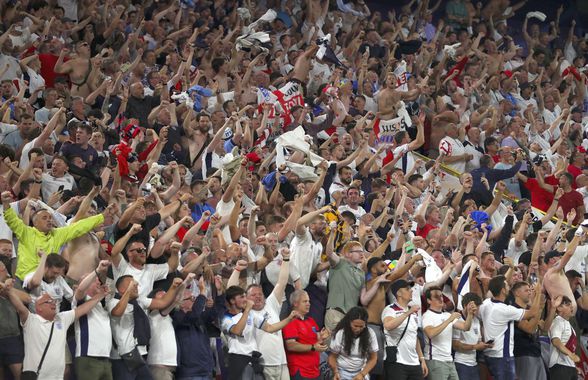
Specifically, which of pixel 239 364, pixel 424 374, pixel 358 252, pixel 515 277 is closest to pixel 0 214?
pixel 239 364

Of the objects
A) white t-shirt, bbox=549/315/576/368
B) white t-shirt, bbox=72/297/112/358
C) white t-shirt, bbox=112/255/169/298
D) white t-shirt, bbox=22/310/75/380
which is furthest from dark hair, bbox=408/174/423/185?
white t-shirt, bbox=22/310/75/380

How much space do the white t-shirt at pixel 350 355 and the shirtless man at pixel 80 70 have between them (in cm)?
590

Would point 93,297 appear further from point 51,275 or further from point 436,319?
point 436,319

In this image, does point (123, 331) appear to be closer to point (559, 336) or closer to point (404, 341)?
point (404, 341)

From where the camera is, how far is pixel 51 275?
40.9ft

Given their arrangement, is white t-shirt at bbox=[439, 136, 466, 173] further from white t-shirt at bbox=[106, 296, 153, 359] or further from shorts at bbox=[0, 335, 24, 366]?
shorts at bbox=[0, 335, 24, 366]

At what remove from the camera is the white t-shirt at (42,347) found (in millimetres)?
12109

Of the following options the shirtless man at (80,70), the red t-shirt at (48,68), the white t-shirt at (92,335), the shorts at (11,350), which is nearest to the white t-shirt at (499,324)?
the white t-shirt at (92,335)

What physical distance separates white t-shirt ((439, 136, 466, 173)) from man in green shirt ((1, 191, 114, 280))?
8.01m

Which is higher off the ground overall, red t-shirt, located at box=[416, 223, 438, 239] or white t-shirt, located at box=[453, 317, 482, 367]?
white t-shirt, located at box=[453, 317, 482, 367]

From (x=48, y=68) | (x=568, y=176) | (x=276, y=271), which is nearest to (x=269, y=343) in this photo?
(x=276, y=271)

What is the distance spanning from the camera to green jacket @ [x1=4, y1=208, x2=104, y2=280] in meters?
12.9

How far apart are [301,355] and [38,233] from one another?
9.65 ft

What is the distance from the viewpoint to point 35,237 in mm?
13023
